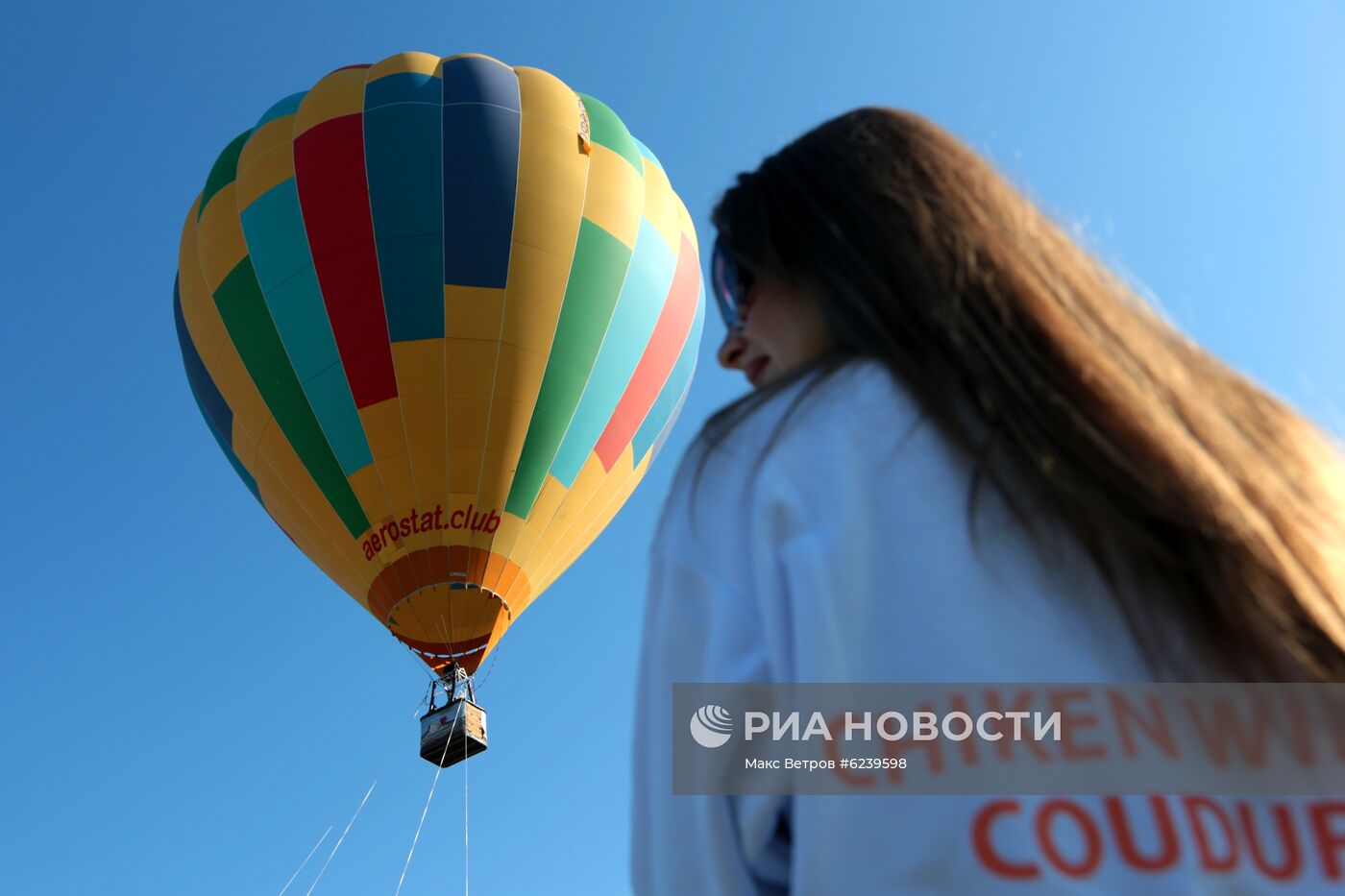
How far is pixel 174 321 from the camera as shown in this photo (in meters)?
15.4

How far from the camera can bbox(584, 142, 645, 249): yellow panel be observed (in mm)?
13750

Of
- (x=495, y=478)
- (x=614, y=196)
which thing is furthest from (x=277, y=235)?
(x=614, y=196)

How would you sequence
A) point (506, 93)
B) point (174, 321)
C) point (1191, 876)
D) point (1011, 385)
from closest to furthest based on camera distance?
point (1191, 876) < point (1011, 385) < point (506, 93) < point (174, 321)

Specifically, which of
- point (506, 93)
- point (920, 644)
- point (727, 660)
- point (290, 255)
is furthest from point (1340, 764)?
point (506, 93)

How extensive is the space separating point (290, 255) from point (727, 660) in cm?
1303

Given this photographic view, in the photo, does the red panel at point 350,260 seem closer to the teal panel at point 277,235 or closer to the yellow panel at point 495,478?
the teal panel at point 277,235

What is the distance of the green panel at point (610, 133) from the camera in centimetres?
1455

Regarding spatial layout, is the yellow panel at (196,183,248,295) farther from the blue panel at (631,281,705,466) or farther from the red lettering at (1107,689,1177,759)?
the red lettering at (1107,689,1177,759)

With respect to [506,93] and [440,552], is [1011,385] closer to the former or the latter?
[440,552]

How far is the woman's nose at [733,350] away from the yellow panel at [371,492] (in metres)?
11.7

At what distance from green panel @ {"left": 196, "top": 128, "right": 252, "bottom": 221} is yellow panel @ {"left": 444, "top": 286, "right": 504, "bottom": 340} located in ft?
11.8

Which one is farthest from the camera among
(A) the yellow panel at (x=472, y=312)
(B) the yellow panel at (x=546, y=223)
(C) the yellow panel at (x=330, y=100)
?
(C) the yellow panel at (x=330, y=100)

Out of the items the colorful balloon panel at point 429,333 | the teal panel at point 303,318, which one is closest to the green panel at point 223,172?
the colorful balloon panel at point 429,333

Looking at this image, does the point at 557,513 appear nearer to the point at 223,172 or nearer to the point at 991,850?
the point at 223,172
